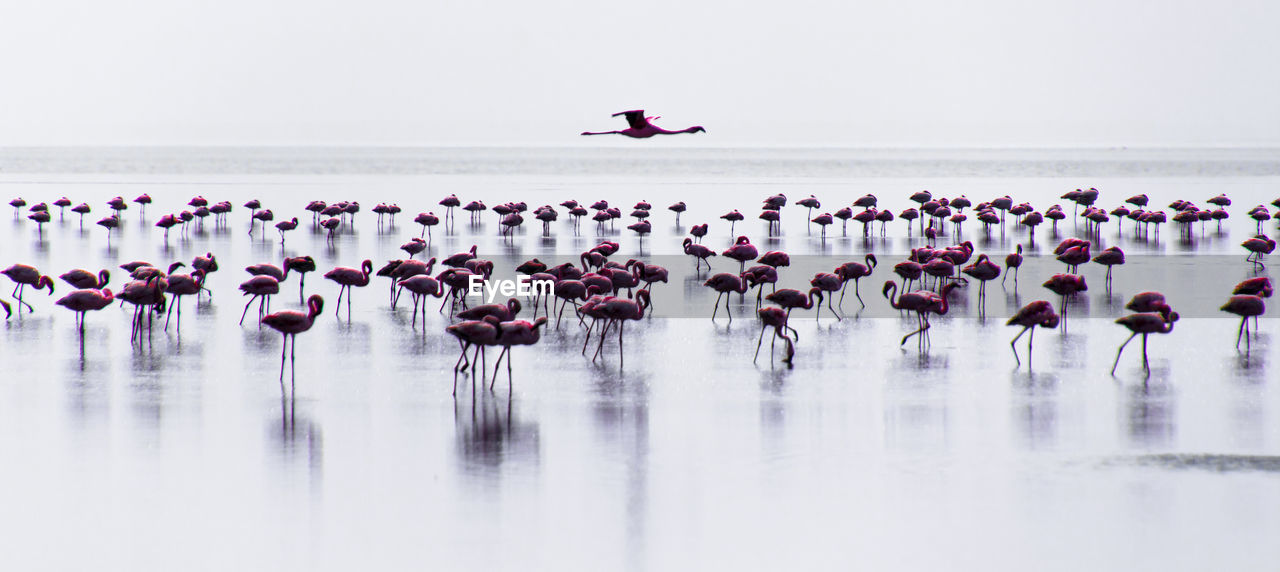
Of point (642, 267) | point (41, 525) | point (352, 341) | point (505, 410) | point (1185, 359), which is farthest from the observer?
point (642, 267)

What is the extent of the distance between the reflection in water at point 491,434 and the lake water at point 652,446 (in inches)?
1.2

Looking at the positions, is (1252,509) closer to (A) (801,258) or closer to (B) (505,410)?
(B) (505,410)

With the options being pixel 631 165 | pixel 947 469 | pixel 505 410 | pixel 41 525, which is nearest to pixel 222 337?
pixel 505 410

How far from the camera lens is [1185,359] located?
10.6 m

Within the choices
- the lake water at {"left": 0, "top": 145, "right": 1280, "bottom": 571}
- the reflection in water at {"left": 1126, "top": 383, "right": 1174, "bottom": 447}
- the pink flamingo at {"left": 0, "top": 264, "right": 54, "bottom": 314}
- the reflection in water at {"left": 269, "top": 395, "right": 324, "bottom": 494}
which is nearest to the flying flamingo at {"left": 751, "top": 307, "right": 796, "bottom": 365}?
the lake water at {"left": 0, "top": 145, "right": 1280, "bottom": 571}

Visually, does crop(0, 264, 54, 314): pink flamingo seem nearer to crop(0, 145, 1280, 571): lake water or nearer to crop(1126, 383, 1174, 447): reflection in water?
crop(0, 145, 1280, 571): lake water

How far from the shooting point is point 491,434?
8102mm

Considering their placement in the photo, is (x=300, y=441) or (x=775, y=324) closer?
(x=300, y=441)

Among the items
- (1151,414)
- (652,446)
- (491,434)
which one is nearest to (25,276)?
(491,434)

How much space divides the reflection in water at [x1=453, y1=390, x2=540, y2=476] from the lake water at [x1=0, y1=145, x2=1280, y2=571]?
0.03 m

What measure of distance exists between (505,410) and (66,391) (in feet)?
11.8

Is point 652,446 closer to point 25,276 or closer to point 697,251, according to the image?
point 25,276

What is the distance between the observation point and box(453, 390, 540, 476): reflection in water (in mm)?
7512

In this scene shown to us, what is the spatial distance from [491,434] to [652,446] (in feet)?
3.70
